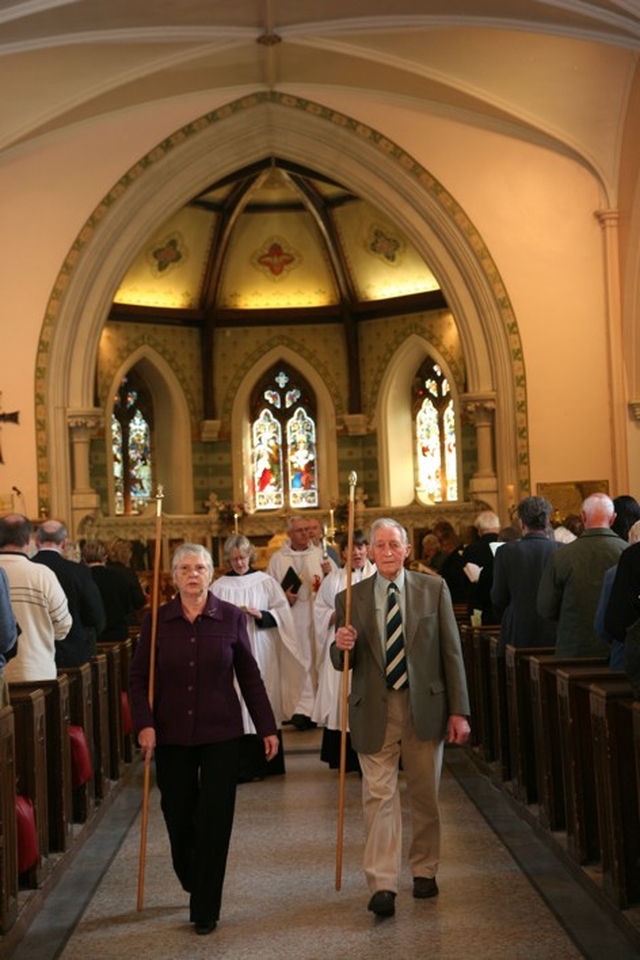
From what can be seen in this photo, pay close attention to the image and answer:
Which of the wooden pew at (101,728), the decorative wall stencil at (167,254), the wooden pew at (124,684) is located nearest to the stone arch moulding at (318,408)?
the decorative wall stencil at (167,254)

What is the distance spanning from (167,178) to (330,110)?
2174 mm

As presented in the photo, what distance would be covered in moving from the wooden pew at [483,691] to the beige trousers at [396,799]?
11.4ft

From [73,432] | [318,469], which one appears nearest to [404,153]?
[73,432]

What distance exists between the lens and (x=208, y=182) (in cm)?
1908

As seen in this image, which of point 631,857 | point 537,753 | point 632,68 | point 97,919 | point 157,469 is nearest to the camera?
point 631,857

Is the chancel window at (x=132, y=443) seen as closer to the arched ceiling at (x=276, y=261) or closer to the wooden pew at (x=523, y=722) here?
the arched ceiling at (x=276, y=261)

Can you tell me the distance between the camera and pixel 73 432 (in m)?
18.4

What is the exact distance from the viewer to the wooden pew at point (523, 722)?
27.7 ft

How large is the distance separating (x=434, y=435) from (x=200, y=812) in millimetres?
19172

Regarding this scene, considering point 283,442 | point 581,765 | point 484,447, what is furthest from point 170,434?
point 581,765

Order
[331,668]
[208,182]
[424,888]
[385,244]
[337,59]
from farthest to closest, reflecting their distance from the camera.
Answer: [385,244] → [208,182] → [337,59] → [331,668] → [424,888]

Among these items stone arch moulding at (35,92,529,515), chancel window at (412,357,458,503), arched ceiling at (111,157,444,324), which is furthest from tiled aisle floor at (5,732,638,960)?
chancel window at (412,357,458,503)

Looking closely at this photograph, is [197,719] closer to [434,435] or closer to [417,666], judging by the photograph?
[417,666]

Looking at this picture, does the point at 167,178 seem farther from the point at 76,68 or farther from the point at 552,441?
the point at 552,441
